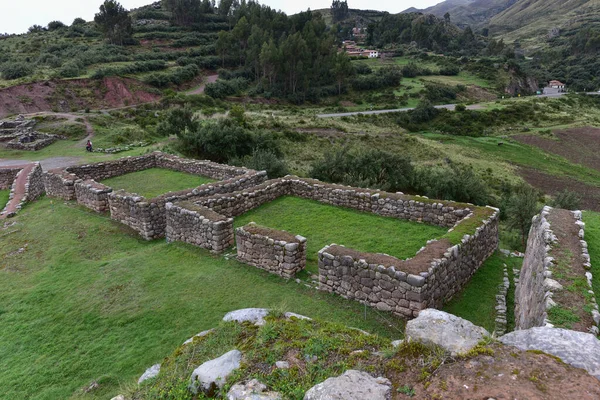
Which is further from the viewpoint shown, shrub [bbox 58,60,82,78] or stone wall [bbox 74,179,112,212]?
shrub [bbox 58,60,82,78]

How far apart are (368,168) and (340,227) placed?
48.8ft

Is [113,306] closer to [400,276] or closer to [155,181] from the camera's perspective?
[400,276]

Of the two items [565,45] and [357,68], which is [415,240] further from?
[565,45]

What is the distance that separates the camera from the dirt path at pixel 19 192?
19.5 m

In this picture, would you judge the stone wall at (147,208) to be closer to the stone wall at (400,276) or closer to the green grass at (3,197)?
the stone wall at (400,276)

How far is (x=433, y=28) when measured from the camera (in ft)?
510

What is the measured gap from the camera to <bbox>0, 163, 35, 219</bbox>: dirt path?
1947 cm

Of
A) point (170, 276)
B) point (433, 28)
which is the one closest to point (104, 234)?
point (170, 276)

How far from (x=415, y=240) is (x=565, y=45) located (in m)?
199

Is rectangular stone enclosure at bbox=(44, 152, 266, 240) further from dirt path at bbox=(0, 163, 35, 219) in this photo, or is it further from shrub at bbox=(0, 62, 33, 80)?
shrub at bbox=(0, 62, 33, 80)

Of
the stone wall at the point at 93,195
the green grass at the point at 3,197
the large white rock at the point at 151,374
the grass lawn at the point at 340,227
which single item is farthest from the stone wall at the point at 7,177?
the large white rock at the point at 151,374

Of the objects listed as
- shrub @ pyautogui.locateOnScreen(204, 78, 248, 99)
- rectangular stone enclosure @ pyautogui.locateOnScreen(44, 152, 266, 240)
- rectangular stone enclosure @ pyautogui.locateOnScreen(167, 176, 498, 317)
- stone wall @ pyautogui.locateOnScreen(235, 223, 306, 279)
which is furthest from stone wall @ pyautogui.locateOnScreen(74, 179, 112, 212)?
shrub @ pyautogui.locateOnScreen(204, 78, 248, 99)

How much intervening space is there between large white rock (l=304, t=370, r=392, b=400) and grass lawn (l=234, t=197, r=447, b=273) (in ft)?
21.0

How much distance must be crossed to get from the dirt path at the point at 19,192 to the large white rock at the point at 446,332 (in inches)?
815
